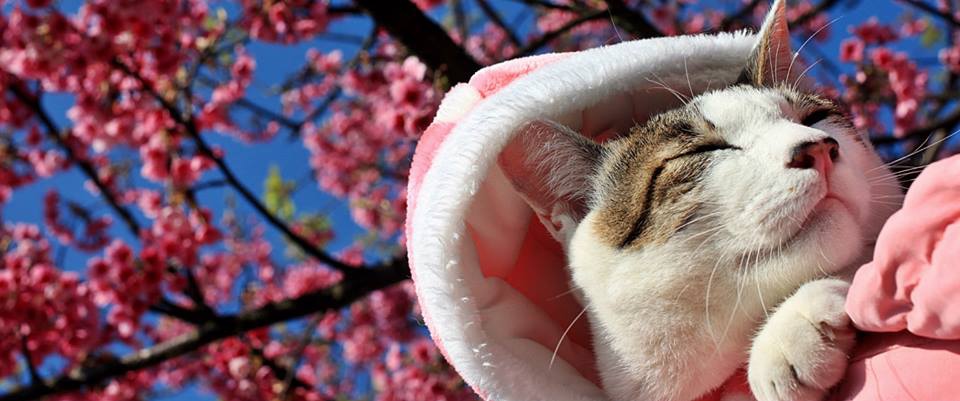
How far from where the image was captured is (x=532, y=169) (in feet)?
3.81

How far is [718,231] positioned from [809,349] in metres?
0.21

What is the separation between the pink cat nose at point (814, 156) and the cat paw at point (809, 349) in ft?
0.52

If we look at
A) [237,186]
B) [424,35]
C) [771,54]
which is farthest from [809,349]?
[237,186]

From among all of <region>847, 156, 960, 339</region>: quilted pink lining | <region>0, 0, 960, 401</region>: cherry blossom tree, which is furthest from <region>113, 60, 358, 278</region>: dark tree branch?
<region>847, 156, 960, 339</region>: quilted pink lining

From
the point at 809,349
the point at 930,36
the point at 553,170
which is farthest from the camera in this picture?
the point at 930,36

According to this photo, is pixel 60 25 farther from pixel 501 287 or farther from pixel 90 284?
pixel 501 287

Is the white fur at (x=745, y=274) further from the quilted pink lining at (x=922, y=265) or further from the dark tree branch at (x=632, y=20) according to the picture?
the dark tree branch at (x=632, y=20)

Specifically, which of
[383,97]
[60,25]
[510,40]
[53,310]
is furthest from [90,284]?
[510,40]

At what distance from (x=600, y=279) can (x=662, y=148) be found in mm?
238

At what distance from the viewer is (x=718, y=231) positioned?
3.34ft

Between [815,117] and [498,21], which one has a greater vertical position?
[815,117]

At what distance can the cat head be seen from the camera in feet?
3.18

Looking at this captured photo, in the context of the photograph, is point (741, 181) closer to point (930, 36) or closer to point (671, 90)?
point (671, 90)

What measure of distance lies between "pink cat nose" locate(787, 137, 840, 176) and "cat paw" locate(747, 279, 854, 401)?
158 mm
